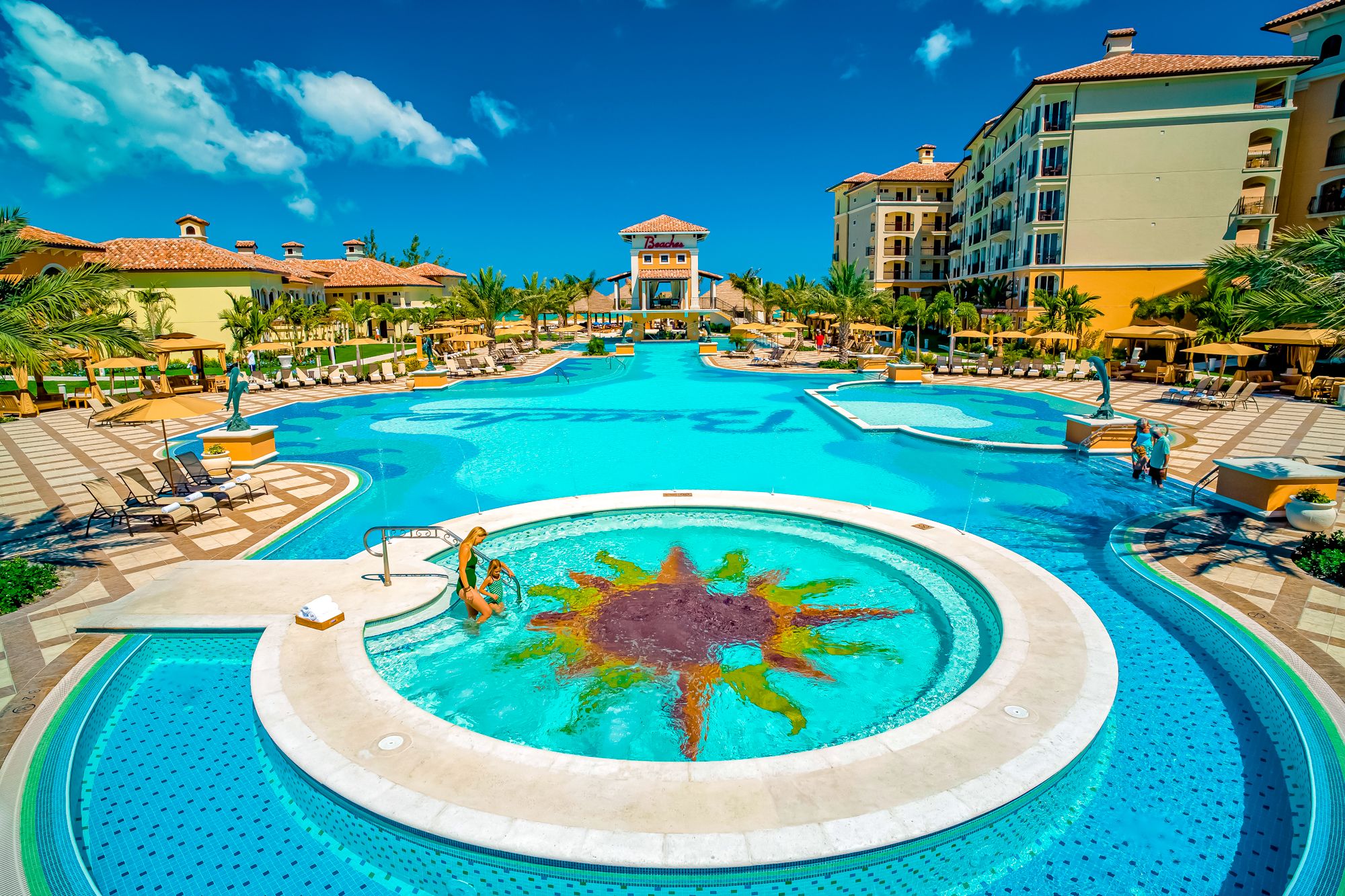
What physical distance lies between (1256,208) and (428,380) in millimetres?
43121

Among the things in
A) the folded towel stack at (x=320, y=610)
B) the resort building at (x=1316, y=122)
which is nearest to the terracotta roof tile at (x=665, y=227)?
the resort building at (x=1316, y=122)

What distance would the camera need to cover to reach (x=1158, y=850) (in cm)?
496

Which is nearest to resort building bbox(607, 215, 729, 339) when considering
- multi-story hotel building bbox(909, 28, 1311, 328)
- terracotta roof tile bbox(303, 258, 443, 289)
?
terracotta roof tile bbox(303, 258, 443, 289)

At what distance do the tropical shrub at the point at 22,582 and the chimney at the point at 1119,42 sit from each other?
50.7 meters

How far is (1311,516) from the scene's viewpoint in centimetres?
993

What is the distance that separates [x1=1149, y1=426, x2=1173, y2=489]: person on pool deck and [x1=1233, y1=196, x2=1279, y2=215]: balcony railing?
3139cm

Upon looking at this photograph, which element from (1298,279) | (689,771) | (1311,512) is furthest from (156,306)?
(1311,512)

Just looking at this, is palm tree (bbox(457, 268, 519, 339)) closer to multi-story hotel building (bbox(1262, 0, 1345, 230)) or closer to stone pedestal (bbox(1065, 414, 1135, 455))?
stone pedestal (bbox(1065, 414, 1135, 455))

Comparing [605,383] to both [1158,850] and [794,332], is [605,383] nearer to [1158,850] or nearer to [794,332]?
[794,332]

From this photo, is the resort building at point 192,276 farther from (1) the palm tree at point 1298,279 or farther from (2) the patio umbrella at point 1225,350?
(2) the patio umbrella at point 1225,350

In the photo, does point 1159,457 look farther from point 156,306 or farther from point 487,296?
point 156,306

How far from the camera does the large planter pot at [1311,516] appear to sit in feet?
32.3

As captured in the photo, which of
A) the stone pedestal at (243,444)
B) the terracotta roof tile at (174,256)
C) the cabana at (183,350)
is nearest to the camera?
the stone pedestal at (243,444)

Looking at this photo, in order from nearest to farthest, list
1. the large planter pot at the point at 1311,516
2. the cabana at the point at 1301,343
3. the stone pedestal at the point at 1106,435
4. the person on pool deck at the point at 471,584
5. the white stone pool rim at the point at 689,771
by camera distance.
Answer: the white stone pool rim at the point at 689,771, the person on pool deck at the point at 471,584, the large planter pot at the point at 1311,516, the stone pedestal at the point at 1106,435, the cabana at the point at 1301,343
